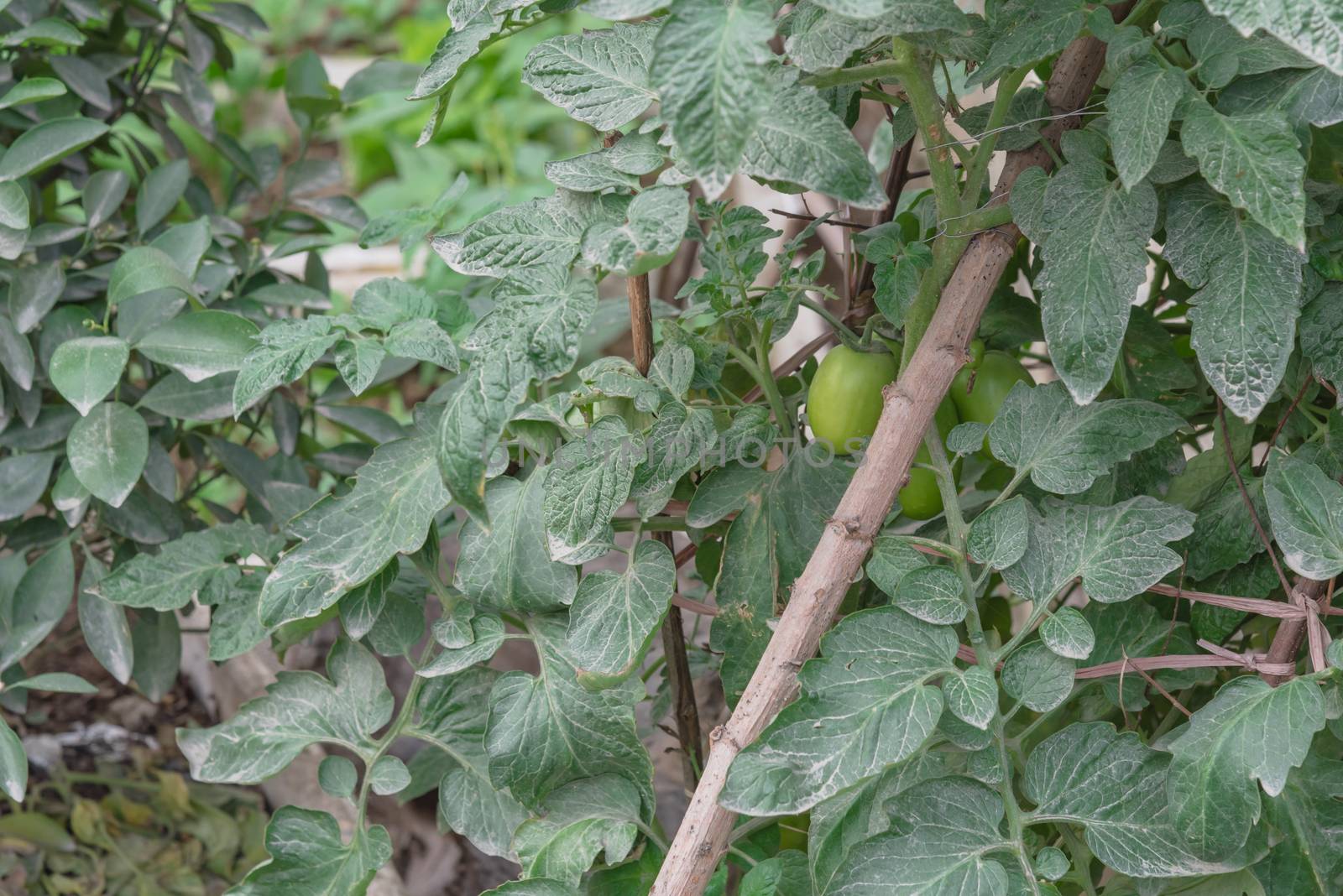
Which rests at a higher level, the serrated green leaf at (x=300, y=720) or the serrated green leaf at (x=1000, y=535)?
the serrated green leaf at (x=1000, y=535)

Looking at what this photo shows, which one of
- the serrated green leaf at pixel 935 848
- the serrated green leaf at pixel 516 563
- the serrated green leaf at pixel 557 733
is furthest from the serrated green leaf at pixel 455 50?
the serrated green leaf at pixel 935 848

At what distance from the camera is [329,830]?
0.76 meters

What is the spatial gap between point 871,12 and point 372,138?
131 inches

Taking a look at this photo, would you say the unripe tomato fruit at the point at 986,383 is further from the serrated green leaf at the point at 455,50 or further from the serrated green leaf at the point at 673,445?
the serrated green leaf at the point at 455,50

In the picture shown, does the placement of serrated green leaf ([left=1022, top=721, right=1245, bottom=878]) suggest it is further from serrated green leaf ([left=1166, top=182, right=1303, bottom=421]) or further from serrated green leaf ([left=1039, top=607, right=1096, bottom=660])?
serrated green leaf ([left=1166, top=182, right=1303, bottom=421])

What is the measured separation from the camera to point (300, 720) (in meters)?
0.80

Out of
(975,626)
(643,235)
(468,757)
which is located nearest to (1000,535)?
(975,626)

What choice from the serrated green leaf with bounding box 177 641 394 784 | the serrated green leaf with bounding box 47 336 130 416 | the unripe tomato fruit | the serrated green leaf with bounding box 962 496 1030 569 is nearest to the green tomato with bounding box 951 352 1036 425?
the unripe tomato fruit

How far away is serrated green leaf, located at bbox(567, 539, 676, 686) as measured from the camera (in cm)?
67

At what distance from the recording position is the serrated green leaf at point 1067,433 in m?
0.65

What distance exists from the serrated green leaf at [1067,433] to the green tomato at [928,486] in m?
0.07

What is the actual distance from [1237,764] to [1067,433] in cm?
20

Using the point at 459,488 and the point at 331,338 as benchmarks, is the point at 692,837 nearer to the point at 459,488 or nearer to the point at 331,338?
the point at 459,488

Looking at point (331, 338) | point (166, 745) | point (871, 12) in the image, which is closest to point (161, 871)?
point (166, 745)
